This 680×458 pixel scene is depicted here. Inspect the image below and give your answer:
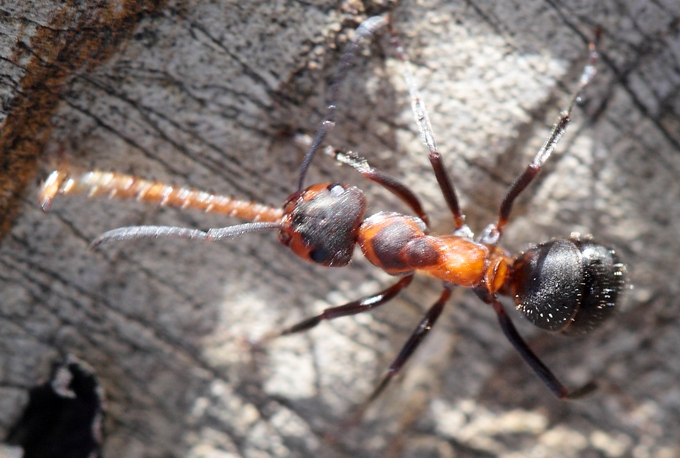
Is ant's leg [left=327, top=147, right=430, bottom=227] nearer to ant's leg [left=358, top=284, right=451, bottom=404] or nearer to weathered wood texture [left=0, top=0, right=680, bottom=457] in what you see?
weathered wood texture [left=0, top=0, right=680, bottom=457]

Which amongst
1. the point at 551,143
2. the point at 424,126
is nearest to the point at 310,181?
the point at 424,126

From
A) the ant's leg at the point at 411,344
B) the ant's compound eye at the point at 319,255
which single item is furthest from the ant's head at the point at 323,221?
the ant's leg at the point at 411,344

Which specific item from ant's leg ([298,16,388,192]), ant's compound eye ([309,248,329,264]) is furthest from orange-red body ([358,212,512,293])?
ant's leg ([298,16,388,192])

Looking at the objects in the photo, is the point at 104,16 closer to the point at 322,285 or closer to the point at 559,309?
the point at 322,285

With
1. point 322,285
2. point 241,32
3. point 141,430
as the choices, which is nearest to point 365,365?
point 322,285

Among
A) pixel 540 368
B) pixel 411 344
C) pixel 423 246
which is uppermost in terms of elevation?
pixel 423 246

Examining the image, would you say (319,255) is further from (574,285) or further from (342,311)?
(574,285)
